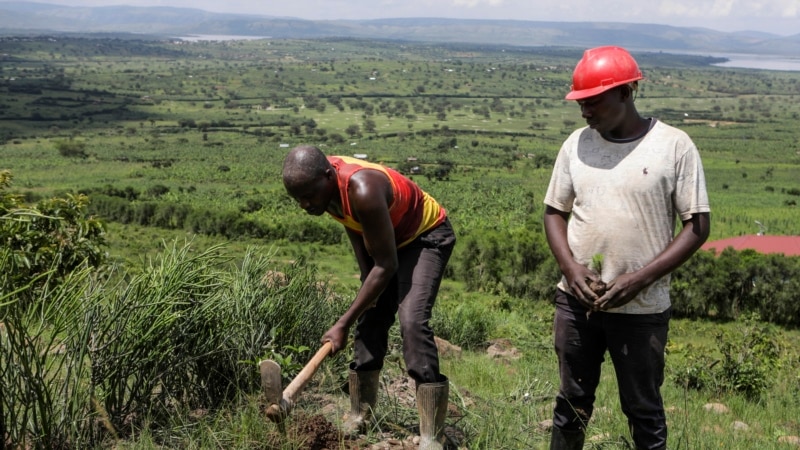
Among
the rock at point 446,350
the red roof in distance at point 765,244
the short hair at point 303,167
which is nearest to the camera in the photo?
the short hair at point 303,167

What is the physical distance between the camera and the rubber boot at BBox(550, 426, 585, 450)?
3322mm

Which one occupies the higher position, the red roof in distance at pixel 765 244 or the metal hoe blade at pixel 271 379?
the metal hoe blade at pixel 271 379

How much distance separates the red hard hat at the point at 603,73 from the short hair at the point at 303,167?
107 cm

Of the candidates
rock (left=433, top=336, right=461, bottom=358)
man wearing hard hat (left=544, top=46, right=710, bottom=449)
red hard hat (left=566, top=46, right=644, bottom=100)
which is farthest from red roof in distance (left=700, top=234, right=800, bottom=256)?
red hard hat (left=566, top=46, right=644, bottom=100)

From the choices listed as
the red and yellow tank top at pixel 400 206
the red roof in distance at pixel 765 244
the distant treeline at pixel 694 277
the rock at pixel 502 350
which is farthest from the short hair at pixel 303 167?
the red roof in distance at pixel 765 244

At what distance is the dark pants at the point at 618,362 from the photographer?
3033mm

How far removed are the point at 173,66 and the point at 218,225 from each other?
512 ft

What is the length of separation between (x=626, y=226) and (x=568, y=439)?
99 cm

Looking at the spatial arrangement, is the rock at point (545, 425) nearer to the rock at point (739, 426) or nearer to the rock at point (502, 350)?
the rock at point (739, 426)

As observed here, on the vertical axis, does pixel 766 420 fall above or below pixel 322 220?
above

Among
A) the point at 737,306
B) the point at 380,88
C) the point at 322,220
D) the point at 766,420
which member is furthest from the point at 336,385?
the point at 380,88

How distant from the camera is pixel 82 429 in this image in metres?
3.17

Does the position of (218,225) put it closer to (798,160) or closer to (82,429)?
(82,429)

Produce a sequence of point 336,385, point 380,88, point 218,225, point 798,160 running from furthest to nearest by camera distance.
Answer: point 380,88
point 798,160
point 218,225
point 336,385
